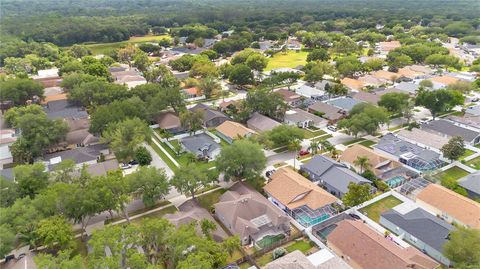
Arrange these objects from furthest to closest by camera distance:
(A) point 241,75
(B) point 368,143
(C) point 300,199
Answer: (A) point 241,75 → (B) point 368,143 → (C) point 300,199

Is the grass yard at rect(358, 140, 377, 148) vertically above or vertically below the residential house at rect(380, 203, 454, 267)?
below

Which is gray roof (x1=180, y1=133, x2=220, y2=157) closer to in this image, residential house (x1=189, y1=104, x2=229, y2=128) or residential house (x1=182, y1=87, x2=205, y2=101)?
residential house (x1=189, y1=104, x2=229, y2=128)

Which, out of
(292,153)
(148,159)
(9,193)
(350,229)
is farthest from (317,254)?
(9,193)

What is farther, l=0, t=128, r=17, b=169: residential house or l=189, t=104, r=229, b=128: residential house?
l=189, t=104, r=229, b=128: residential house

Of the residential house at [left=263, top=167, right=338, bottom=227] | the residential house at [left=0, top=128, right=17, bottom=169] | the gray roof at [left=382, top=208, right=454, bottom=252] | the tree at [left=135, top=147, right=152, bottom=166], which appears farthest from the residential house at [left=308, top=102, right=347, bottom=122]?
the residential house at [left=0, top=128, right=17, bottom=169]

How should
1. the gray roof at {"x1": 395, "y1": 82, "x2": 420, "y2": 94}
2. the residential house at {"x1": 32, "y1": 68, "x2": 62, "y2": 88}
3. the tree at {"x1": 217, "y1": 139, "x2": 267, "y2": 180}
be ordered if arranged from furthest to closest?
the residential house at {"x1": 32, "y1": 68, "x2": 62, "y2": 88}, the gray roof at {"x1": 395, "y1": 82, "x2": 420, "y2": 94}, the tree at {"x1": 217, "y1": 139, "x2": 267, "y2": 180}

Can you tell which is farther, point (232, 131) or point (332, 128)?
point (332, 128)

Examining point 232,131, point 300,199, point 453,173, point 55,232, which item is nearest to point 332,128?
point 232,131

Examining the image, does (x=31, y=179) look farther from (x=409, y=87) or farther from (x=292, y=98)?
(x=409, y=87)
